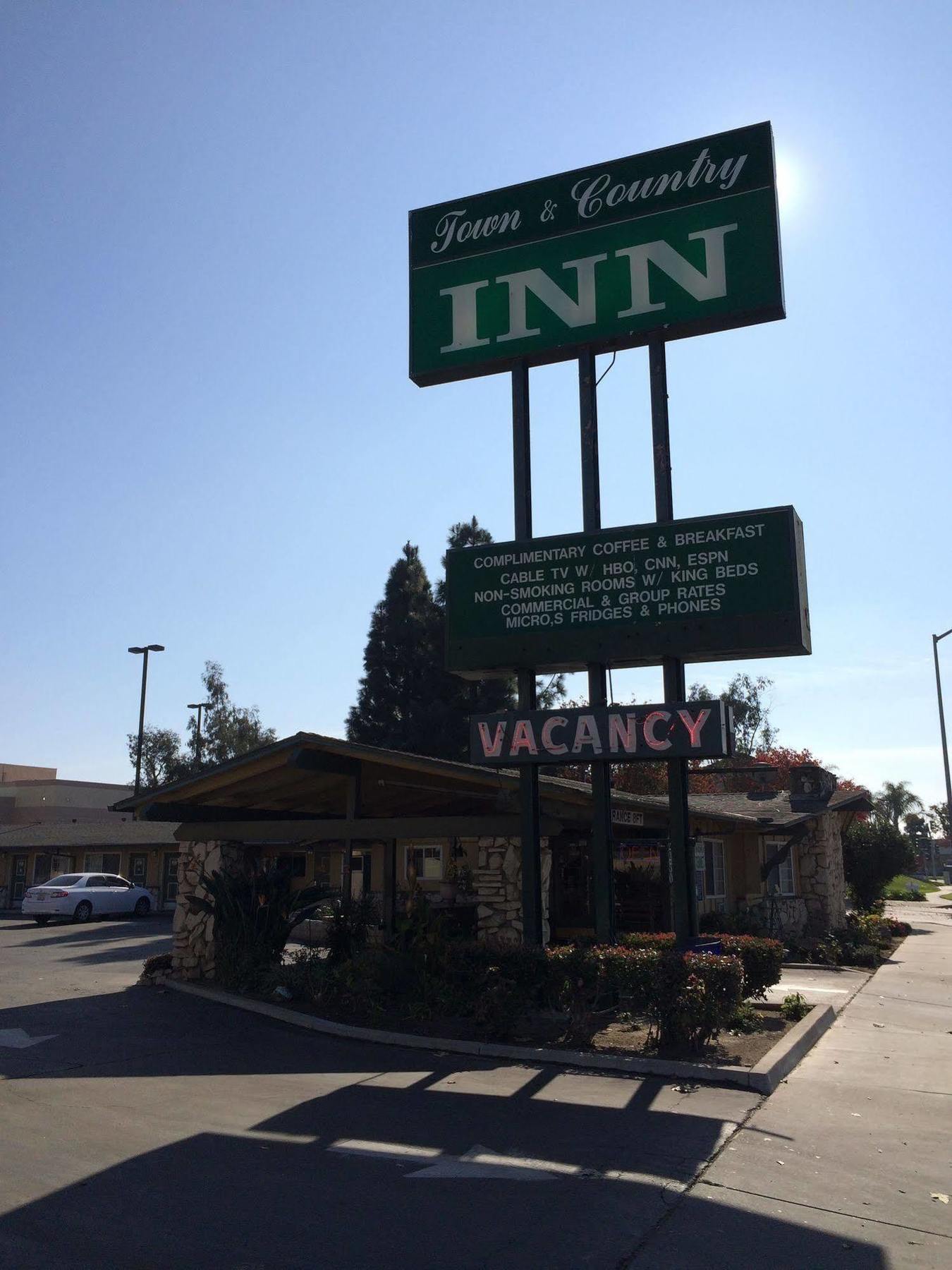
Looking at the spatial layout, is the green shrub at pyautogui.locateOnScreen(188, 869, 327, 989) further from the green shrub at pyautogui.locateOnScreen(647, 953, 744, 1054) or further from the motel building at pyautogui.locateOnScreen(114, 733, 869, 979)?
the green shrub at pyautogui.locateOnScreen(647, 953, 744, 1054)

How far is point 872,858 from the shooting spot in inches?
1148

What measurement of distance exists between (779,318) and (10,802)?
61.6m

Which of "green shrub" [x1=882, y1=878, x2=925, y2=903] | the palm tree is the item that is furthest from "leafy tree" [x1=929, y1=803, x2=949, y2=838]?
"green shrub" [x1=882, y1=878, x2=925, y2=903]

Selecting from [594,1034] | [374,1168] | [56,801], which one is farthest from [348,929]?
[56,801]

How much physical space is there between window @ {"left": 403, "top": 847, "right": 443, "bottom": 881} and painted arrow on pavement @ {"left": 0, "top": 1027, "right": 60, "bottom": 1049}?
16.1 metres

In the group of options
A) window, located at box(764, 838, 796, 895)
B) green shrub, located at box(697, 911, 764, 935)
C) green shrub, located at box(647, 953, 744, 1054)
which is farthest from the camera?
window, located at box(764, 838, 796, 895)

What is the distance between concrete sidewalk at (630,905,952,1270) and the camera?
5.34 m

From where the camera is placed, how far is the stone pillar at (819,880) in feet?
77.7

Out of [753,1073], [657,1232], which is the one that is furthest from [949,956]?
[657,1232]

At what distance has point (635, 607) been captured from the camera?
12.5m

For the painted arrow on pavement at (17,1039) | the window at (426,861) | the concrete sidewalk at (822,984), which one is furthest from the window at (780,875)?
the painted arrow on pavement at (17,1039)

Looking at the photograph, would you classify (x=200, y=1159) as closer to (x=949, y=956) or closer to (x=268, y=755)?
(x=268, y=755)

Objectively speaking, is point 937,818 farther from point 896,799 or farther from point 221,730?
point 221,730

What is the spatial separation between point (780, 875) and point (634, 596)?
14390 millimetres
